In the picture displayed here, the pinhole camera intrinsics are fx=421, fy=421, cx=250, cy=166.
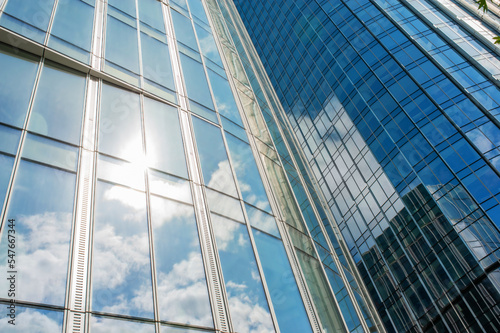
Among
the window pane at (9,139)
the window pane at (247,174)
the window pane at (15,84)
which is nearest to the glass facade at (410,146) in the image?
the window pane at (247,174)

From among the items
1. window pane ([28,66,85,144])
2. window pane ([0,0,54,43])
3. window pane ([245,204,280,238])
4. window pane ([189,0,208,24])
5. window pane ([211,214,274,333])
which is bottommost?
window pane ([211,214,274,333])

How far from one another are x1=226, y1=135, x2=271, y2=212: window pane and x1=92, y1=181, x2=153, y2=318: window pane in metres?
4.43

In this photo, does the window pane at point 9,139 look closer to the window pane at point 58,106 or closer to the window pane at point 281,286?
the window pane at point 58,106

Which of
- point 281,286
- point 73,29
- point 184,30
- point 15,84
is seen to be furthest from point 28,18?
point 281,286

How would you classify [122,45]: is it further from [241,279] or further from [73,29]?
[241,279]

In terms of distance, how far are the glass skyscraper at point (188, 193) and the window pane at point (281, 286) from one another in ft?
0.14

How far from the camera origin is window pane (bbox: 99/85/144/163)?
1100 centimetres

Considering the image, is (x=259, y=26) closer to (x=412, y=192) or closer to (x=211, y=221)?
(x=412, y=192)

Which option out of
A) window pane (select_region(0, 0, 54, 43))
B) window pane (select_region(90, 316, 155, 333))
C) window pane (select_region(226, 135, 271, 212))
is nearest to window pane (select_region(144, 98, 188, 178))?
window pane (select_region(226, 135, 271, 212))

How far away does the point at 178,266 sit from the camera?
9.34m

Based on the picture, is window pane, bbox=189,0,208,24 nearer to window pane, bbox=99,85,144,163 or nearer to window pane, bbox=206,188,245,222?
window pane, bbox=99,85,144,163

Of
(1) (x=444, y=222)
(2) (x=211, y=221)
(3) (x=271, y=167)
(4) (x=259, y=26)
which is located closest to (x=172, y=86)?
(3) (x=271, y=167)

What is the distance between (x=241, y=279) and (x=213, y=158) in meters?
4.57

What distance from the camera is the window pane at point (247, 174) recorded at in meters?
13.7
